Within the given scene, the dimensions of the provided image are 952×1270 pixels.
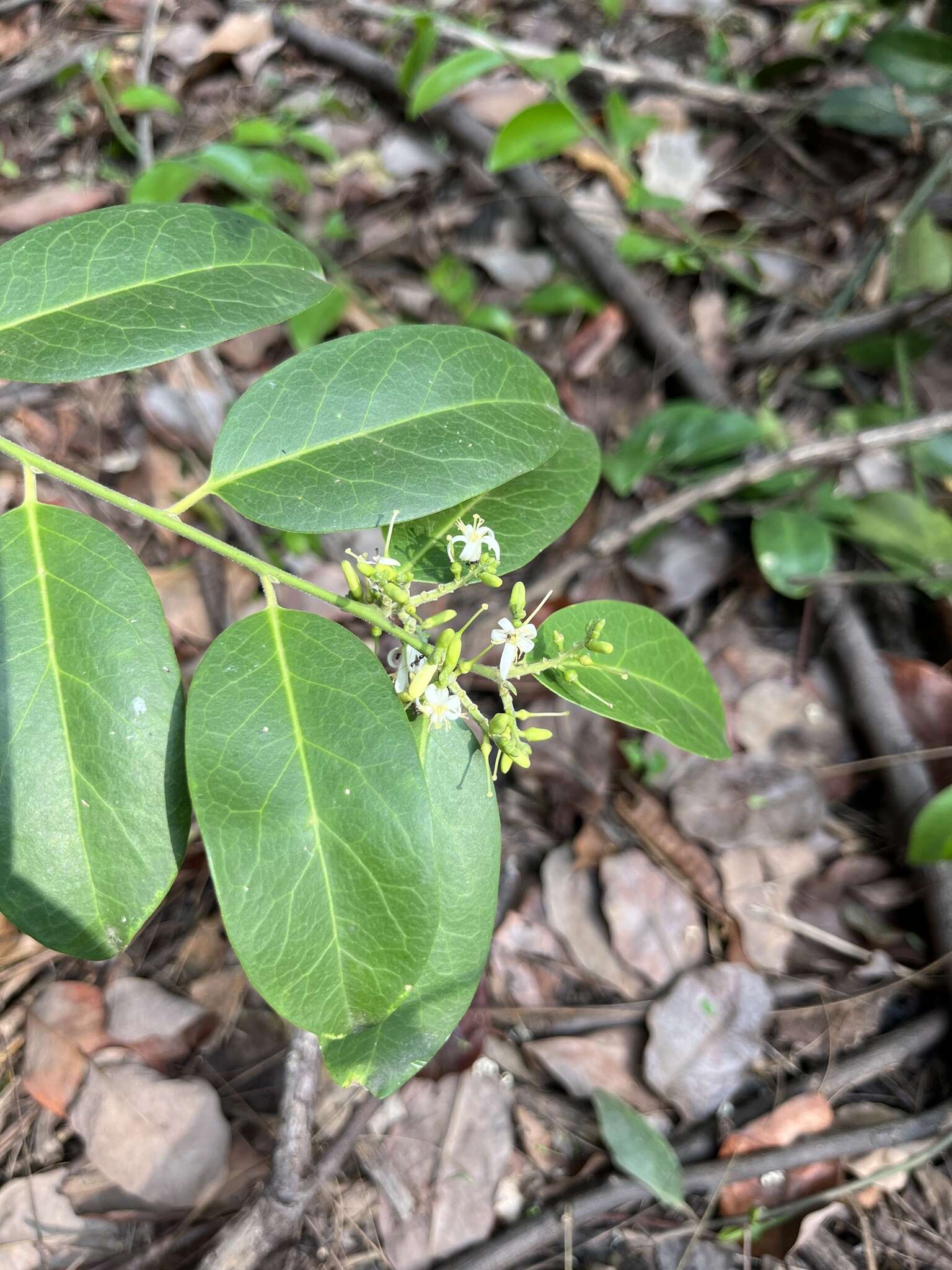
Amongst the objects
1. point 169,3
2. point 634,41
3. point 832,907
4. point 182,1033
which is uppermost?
point 169,3

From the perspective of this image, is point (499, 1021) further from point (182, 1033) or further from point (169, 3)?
point (169, 3)

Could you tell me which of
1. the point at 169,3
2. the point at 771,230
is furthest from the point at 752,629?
the point at 169,3

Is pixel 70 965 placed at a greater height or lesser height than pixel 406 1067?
lesser

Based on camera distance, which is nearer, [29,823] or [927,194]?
[29,823]

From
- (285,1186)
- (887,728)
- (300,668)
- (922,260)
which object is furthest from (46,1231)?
(922,260)

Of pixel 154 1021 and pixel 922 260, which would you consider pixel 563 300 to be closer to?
pixel 922 260

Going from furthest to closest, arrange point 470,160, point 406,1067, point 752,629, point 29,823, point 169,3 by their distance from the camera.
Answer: point 169,3 → point 470,160 → point 752,629 → point 406,1067 → point 29,823

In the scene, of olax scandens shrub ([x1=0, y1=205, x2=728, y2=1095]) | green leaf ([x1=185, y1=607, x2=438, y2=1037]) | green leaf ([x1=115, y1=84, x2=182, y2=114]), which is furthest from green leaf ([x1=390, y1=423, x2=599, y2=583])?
green leaf ([x1=115, y1=84, x2=182, y2=114])
